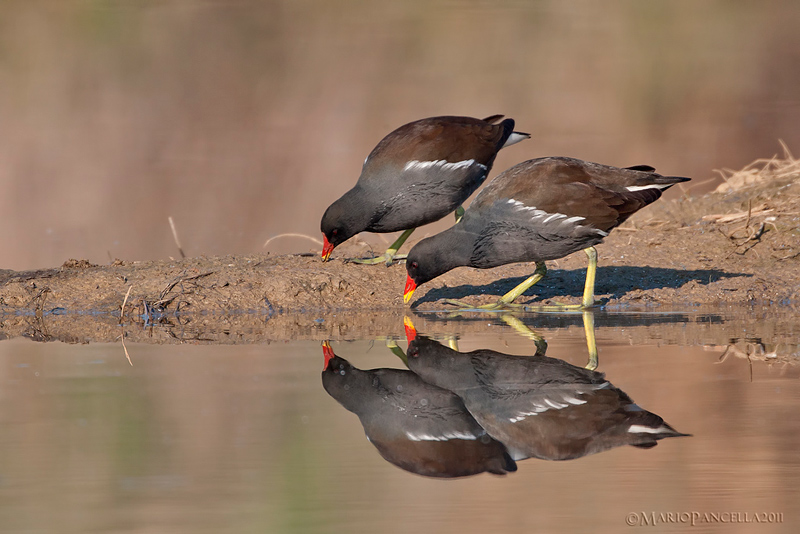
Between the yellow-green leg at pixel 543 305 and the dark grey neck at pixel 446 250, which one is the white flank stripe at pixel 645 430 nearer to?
the dark grey neck at pixel 446 250

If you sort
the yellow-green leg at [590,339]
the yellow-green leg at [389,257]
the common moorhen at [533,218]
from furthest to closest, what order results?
1. the yellow-green leg at [389,257]
2. the common moorhen at [533,218]
3. the yellow-green leg at [590,339]

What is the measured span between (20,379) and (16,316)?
258cm

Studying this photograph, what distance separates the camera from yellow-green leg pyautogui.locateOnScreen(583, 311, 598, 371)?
514cm

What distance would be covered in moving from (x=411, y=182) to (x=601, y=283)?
1.75 m

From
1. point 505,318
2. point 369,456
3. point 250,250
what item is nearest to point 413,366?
point 369,456

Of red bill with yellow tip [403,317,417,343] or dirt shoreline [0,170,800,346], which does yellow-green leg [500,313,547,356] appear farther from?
dirt shoreline [0,170,800,346]

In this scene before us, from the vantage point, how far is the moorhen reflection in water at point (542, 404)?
3811 mm

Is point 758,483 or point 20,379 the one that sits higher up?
point 20,379

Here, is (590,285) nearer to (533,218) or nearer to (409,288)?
(533,218)

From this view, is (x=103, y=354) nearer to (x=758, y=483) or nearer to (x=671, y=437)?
(x=671, y=437)

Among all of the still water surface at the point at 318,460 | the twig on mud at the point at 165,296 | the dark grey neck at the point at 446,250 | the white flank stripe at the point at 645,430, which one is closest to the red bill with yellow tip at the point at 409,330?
the dark grey neck at the point at 446,250

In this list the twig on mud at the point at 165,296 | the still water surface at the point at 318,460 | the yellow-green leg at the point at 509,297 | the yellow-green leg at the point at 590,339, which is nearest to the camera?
the still water surface at the point at 318,460

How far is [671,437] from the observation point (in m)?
3.86

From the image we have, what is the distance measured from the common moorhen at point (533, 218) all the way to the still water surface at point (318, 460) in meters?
1.51
